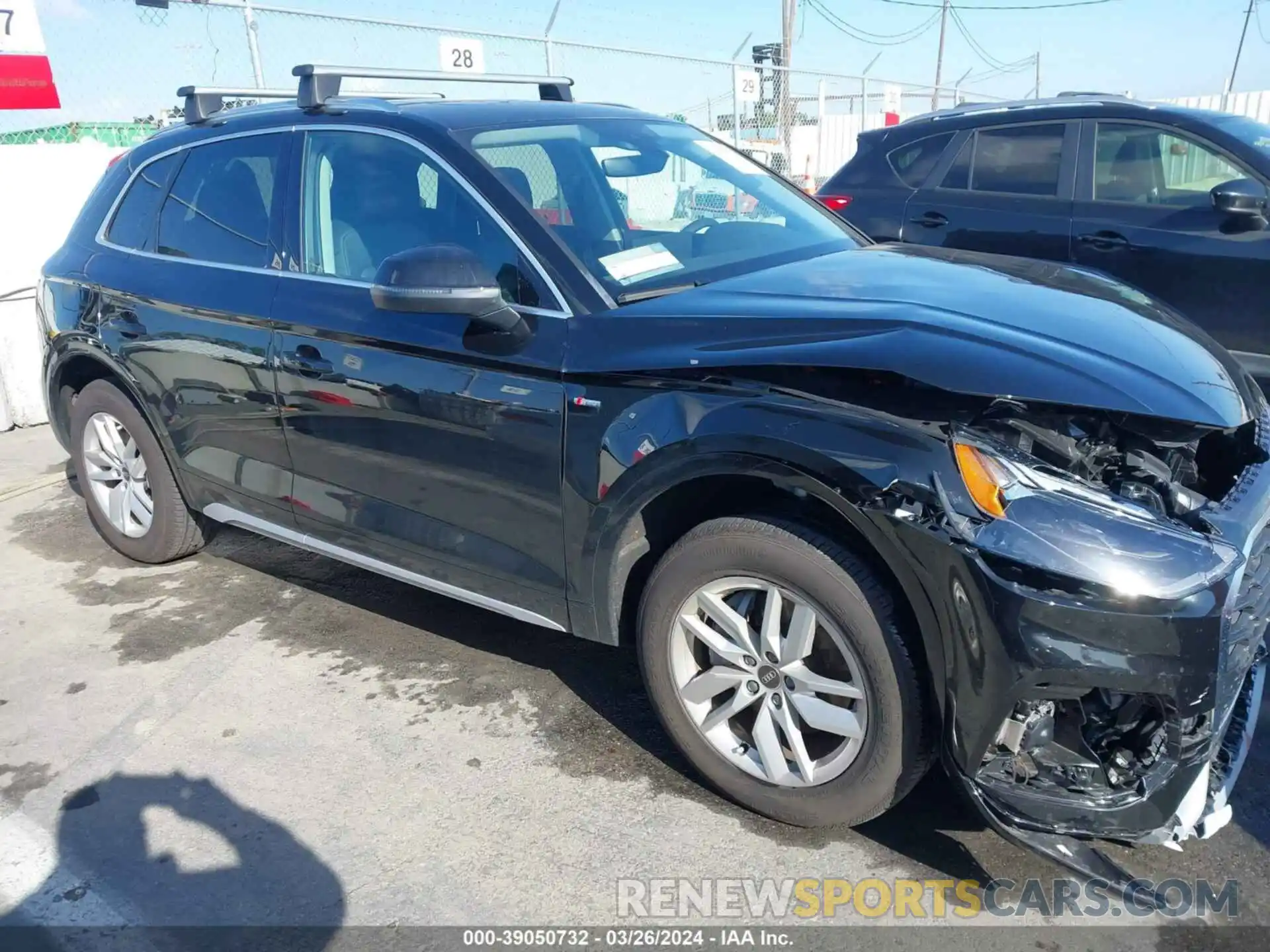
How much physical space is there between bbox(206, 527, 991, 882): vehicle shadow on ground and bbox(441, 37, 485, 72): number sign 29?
20.3 ft

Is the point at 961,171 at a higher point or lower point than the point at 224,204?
lower

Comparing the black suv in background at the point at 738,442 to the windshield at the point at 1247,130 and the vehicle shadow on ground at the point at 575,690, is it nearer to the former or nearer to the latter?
the vehicle shadow on ground at the point at 575,690

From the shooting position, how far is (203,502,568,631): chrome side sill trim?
3088mm

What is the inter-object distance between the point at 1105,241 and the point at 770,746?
13.9ft

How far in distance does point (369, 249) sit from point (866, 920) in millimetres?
2486

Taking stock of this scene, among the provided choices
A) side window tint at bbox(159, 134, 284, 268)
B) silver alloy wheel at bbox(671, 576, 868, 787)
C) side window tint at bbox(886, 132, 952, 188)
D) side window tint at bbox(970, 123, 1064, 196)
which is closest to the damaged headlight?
silver alloy wheel at bbox(671, 576, 868, 787)

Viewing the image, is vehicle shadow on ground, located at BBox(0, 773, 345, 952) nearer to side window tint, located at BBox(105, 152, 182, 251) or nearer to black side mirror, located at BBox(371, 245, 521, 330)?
black side mirror, located at BBox(371, 245, 521, 330)

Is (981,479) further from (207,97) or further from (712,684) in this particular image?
(207,97)

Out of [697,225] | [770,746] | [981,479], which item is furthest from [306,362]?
[981,479]

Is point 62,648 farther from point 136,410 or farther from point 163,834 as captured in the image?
point 163,834

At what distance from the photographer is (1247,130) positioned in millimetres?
5422

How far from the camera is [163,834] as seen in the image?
2758 millimetres

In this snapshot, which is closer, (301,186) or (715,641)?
(715,641)

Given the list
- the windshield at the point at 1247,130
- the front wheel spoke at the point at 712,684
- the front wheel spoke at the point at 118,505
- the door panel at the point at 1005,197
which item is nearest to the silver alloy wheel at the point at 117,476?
the front wheel spoke at the point at 118,505
